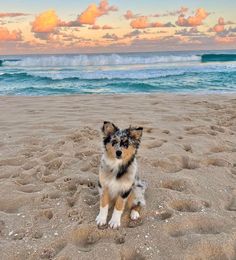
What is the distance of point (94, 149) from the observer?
6238 millimetres

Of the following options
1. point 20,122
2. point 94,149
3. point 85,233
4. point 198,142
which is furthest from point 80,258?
point 20,122

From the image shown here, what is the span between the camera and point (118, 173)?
4.02 meters

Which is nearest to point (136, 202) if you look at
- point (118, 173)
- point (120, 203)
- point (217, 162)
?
point (120, 203)

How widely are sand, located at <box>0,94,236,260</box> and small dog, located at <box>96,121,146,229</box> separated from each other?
15cm

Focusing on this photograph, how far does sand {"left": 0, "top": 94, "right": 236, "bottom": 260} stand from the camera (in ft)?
12.3

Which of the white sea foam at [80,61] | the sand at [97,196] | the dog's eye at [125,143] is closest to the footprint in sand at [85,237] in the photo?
the sand at [97,196]

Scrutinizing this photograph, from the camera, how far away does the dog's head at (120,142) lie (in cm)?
384

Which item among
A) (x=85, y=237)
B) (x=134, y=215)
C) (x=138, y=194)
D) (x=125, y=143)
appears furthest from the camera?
(x=138, y=194)

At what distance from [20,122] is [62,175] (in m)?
3.56

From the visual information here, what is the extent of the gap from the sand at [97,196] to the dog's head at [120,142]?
783 millimetres

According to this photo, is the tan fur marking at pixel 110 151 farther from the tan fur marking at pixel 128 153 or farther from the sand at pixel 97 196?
the sand at pixel 97 196

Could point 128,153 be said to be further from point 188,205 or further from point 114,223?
point 188,205

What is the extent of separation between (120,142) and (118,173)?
1.25 ft

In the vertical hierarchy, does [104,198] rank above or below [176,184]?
above
